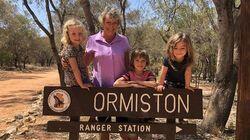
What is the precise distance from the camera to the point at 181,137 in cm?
974

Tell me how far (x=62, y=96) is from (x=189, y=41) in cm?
165

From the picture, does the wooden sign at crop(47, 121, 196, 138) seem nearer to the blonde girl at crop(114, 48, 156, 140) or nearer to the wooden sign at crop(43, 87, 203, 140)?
the wooden sign at crop(43, 87, 203, 140)

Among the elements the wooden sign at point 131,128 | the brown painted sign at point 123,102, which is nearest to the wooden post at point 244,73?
the brown painted sign at point 123,102

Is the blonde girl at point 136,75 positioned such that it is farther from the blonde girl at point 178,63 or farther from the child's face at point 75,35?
the child's face at point 75,35

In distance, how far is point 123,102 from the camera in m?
5.40

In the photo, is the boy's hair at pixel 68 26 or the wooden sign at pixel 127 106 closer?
the wooden sign at pixel 127 106

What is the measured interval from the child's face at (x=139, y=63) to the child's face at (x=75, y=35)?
73cm

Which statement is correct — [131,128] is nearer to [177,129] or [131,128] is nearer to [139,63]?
[177,129]

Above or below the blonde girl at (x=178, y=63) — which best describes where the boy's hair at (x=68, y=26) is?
above

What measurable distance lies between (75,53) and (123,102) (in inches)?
34.2

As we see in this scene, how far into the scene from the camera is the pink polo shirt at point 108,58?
5.77m

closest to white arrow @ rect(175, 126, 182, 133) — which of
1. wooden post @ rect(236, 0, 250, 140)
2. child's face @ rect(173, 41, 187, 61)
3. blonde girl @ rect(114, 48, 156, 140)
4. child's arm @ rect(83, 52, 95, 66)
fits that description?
blonde girl @ rect(114, 48, 156, 140)

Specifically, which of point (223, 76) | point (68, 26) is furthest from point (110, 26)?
point (223, 76)

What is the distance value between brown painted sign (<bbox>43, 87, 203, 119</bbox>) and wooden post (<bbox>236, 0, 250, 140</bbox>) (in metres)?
0.48
